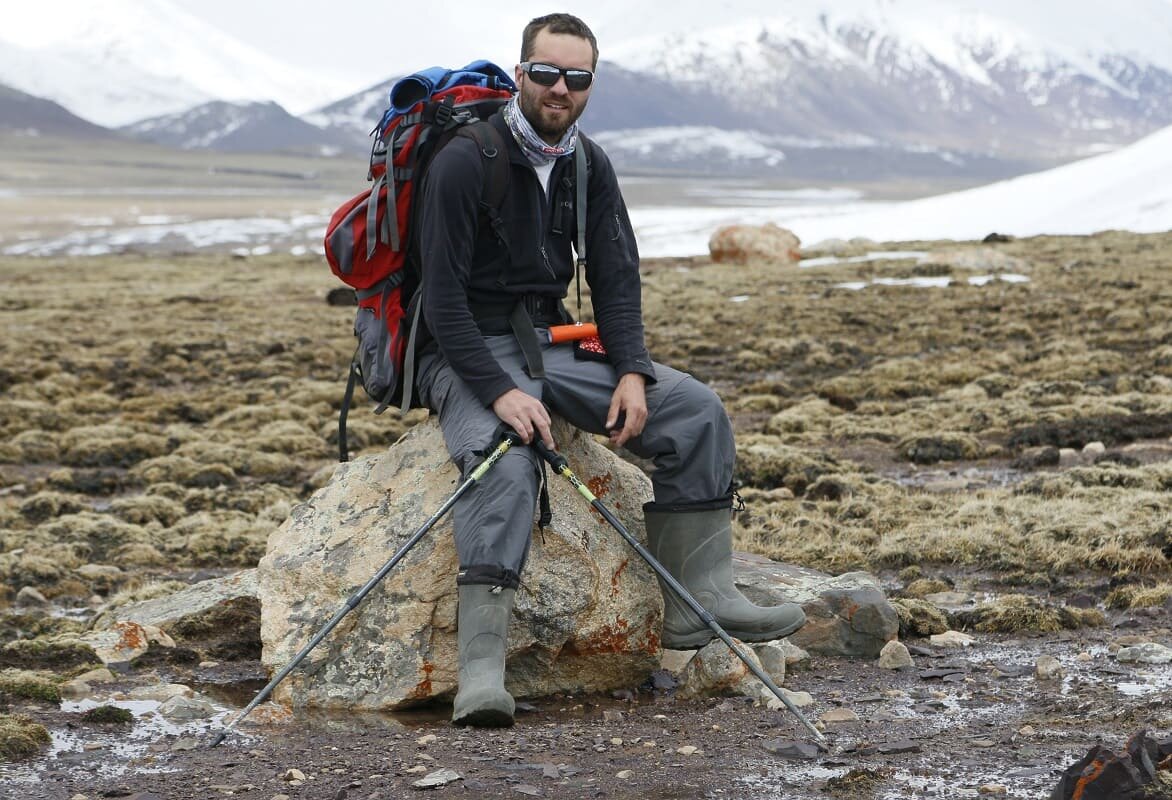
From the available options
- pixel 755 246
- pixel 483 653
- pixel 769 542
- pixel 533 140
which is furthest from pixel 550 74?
pixel 755 246

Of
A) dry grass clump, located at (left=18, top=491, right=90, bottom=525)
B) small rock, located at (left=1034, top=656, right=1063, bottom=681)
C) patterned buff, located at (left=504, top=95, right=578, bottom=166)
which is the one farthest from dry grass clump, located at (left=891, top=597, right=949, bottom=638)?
dry grass clump, located at (left=18, top=491, right=90, bottom=525)

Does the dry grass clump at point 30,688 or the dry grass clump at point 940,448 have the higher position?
the dry grass clump at point 940,448

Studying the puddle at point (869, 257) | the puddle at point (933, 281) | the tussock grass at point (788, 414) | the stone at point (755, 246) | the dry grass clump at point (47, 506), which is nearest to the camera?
the tussock grass at point (788, 414)

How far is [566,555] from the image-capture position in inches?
226

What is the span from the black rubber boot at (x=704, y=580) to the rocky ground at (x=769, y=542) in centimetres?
30

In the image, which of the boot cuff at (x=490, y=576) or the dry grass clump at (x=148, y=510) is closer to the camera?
the boot cuff at (x=490, y=576)

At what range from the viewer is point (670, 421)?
219 inches

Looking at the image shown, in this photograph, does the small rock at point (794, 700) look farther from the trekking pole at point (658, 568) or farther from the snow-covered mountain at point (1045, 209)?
the snow-covered mountain at point (1045, 209)

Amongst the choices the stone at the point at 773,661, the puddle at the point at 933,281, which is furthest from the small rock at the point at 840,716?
the puddle at the point at 933,281

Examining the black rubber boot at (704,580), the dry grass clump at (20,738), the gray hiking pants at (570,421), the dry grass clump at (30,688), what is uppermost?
the gray hiking pants at (570,421)

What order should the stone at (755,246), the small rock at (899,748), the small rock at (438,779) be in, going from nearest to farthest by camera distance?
the small rock at (438,779) < the small rock at (899,748) < the stone at (755,246)

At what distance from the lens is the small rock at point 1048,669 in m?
5.78

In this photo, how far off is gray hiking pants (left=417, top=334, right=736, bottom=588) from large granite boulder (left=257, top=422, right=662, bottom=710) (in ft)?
1.18

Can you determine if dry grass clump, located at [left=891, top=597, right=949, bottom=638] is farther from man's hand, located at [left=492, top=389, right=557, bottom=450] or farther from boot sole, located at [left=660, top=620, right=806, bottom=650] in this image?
man's hand, located at [left=492, top=389, right=557, bottom=450]
